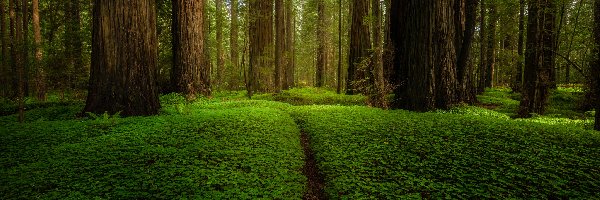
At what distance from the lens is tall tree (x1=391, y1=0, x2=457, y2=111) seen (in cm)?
738

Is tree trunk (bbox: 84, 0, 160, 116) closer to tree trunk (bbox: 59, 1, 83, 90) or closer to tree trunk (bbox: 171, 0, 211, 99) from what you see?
tree trunk (bbox: 171, 0, 211, 99)

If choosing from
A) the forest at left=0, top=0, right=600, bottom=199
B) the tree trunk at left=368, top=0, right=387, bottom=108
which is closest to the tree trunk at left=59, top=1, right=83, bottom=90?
the forest at left=0, top=0, right=600, bottom=199

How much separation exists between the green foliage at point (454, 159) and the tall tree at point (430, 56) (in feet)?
5.22

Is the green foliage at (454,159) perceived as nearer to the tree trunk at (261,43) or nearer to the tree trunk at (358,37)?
the tree trunk at (358,37)

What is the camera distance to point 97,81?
607cm

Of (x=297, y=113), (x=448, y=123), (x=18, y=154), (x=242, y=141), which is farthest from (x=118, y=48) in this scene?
(x=448, y=123)

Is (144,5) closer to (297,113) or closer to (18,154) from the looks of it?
(18,154)

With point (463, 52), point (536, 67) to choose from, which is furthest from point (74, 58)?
point (536, 67)

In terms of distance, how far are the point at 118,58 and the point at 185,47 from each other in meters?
4.41

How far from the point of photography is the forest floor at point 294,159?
3.12 meters

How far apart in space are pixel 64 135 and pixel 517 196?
5747 mm

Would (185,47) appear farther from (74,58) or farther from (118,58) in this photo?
(74,58)

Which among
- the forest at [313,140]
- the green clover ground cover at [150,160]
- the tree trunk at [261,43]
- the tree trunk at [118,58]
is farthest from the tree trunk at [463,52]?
the tree trunk at [261,43]

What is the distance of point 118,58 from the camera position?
6.05 meters
